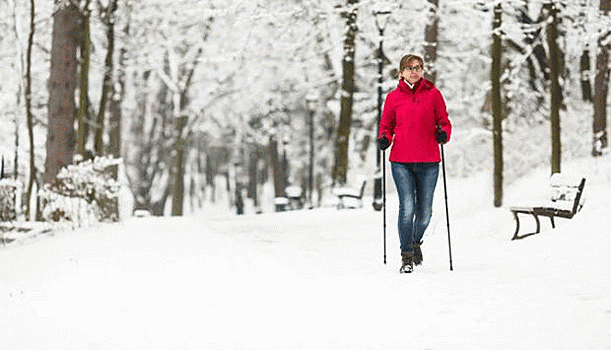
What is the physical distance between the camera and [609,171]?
51.0 ft

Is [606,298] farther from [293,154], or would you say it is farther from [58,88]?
[293,154]

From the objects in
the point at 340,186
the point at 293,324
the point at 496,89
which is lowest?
the point at 293,324

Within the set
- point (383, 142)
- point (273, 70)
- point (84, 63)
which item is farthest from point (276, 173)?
point (383, 142)

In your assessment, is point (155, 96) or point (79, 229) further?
point (155, 96)

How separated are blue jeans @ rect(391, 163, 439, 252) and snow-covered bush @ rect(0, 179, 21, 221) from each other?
6.04 metres

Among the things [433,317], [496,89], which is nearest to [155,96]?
[496,89]

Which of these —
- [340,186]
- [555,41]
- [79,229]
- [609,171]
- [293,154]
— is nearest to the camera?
[79,229]

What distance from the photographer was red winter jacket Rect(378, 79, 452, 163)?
7969 millimetres

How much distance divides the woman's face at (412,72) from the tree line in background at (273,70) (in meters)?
6.77

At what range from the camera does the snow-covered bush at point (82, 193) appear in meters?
12.8

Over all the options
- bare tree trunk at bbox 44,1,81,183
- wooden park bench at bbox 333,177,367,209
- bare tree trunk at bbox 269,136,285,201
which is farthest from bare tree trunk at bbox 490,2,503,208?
bare tree trunk at bbox 269,136,285,201

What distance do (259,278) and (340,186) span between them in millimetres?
11953

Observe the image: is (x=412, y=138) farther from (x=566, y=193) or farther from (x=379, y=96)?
(x=379, y=96)

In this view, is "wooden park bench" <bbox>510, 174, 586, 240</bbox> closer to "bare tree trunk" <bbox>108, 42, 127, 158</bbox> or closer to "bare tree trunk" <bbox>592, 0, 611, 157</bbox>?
"bare tree trunk" <bbox>592, 0, 611, 157</bbox>
